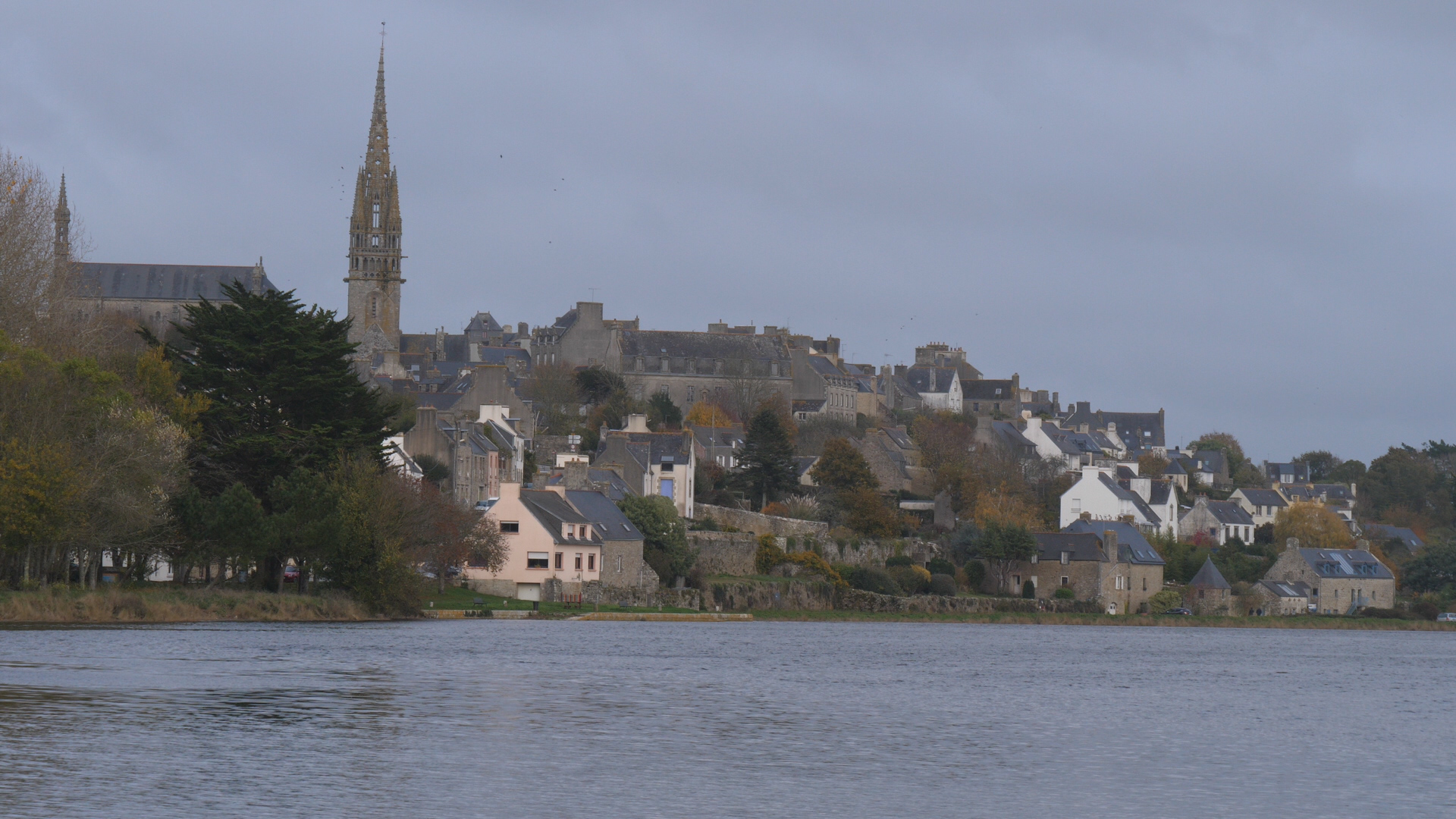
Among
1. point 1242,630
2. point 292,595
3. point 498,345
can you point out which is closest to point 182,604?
point 292,595

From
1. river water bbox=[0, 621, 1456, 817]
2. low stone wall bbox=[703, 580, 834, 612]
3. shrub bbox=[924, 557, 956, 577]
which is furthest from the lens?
shrub bbox=[924, 557, 956, 577]

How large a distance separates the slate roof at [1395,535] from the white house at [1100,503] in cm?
1763

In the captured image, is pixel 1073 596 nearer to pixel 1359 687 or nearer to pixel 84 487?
pixel 1359 687

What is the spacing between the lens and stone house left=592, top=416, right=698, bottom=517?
80.3 meters

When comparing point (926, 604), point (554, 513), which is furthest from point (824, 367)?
point (554, 513)

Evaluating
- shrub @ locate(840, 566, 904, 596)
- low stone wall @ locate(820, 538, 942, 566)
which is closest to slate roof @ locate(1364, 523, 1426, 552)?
low stone wall @ locate(820, 538, 942, 566)

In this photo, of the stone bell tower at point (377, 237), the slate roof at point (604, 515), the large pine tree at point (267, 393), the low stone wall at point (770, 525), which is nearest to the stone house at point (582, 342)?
the stone bell tower at point (377, 237)

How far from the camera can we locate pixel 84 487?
41.3 metres

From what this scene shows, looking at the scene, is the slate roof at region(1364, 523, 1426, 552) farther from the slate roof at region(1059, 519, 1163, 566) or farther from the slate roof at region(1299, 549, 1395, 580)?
the slate roof at region(1059, 519, 1163, 566)

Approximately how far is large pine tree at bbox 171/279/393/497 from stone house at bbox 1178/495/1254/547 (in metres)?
61.9

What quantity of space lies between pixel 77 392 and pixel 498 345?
109m

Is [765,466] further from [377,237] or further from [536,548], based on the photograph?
[377,237]

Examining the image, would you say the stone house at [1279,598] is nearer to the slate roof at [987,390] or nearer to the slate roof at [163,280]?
the slate roof at [987,390]

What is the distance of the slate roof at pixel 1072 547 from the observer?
81.7 meters
